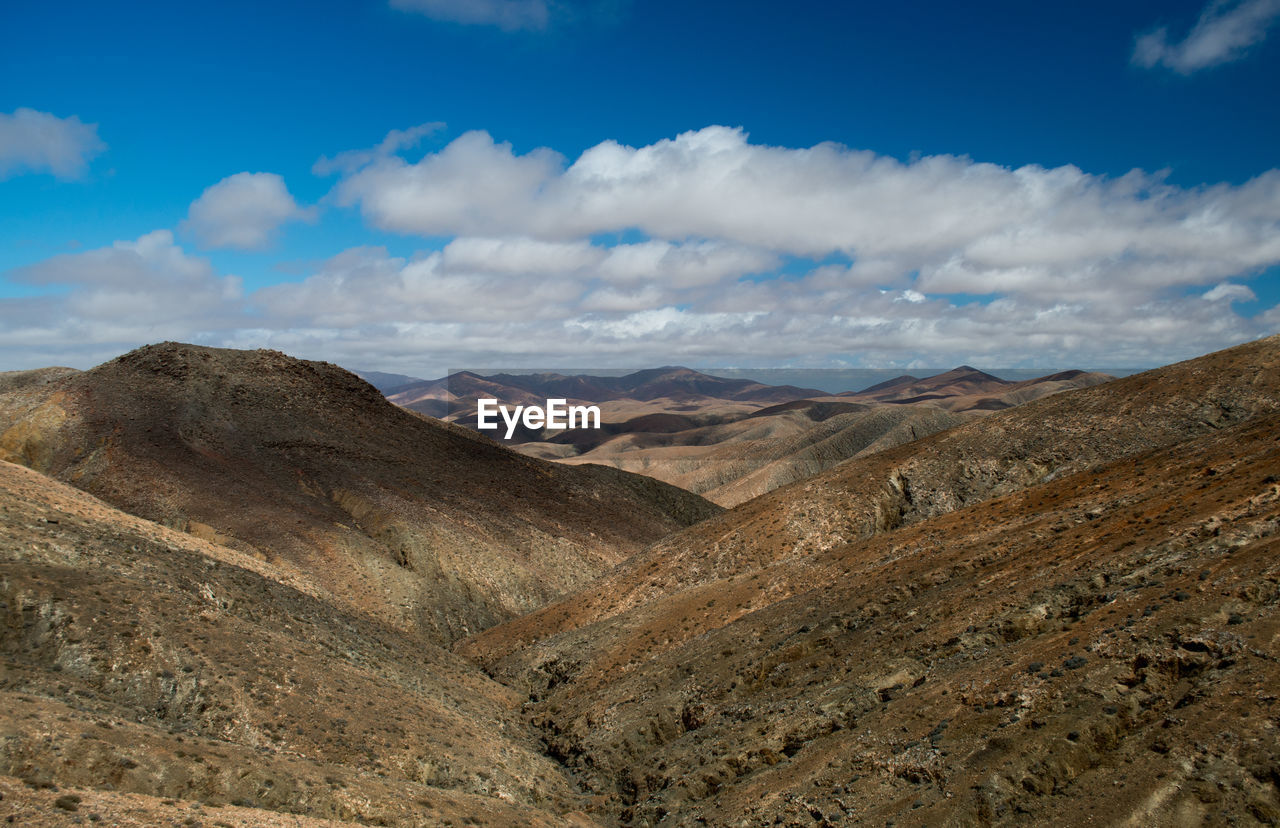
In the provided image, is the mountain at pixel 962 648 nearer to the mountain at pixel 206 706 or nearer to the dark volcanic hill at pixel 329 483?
the mountain at pixel 206 706

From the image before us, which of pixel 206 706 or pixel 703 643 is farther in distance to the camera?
pixel 703 643

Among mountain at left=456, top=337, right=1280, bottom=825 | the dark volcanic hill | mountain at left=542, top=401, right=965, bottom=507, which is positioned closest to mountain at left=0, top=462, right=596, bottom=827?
mountain at left=456, top=337, right=1280, bottom=825

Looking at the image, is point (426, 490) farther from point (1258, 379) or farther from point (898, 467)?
point (1258, 379)

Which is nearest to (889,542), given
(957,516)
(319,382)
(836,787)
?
(957,516)

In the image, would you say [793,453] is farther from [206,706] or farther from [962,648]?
[206,706]

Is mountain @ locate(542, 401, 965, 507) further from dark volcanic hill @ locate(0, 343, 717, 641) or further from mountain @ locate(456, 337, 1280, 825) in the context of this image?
mountain @ locate(456, 337, 1280, 825)

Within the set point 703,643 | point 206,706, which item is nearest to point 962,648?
point 703,643

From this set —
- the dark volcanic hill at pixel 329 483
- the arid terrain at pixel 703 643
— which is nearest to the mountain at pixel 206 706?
the arid terrain at pixel 703 643
